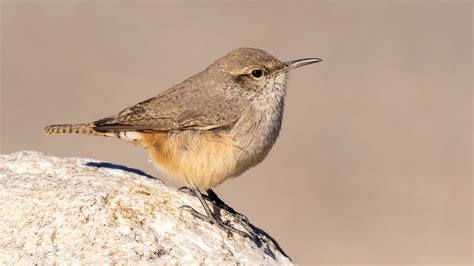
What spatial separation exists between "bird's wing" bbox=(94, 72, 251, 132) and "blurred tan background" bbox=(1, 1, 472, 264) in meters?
4.92

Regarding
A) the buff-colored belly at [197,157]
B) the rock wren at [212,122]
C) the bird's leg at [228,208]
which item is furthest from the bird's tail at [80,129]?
the bird's leg at [228,208]

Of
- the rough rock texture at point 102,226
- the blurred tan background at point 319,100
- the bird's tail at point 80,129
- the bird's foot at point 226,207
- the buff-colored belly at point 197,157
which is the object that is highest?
the blurred tan background at point 319,100

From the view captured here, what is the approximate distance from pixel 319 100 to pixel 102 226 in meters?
11.4

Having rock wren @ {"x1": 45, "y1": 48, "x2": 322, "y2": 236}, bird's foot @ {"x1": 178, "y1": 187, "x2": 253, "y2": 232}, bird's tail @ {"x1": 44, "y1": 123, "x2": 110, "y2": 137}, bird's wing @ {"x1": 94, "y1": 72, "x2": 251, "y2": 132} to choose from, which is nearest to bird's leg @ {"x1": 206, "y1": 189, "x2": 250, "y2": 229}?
bird's foot @ {"x1": 178, "y1": 187, "x2": 253, "y2": 232}

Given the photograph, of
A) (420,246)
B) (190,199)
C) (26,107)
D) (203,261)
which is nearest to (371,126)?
(420,246)

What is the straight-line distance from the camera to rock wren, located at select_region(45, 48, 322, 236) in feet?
22.7

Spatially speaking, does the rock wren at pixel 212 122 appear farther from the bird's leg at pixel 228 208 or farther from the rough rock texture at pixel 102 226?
the rough rock texture at pixel 102 226

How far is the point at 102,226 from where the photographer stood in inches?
226

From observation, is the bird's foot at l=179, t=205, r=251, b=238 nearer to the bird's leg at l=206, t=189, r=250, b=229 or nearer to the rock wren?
the rock wren

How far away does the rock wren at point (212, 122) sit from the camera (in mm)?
6906

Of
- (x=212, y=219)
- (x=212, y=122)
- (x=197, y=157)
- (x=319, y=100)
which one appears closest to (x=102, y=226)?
(x=212, y=219)

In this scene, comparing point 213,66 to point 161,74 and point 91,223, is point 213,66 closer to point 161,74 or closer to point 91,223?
point 91,223

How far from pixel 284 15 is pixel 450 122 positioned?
6917 millimetres

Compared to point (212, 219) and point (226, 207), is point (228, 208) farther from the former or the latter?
point (212, 219)
